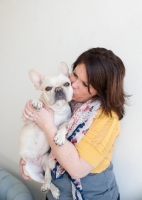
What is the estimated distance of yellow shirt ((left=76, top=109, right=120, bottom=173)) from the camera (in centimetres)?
84

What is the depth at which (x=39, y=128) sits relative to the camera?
1093 millimetres

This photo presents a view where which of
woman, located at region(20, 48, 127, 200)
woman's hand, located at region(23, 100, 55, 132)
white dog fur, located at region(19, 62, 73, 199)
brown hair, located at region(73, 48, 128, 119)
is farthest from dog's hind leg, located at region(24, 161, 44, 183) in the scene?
brown hair, located at region(73, 48, 128, 119)

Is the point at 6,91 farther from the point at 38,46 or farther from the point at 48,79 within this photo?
the point at 48,79

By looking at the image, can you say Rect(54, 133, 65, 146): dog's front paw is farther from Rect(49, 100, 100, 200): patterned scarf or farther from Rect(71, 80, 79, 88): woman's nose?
Rect(71, 80, 79, 88): woman's nose

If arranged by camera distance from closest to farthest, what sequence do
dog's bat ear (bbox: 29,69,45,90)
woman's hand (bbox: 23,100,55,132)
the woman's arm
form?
1. the woman's arm
2. woman's hand (bbox: 23,100,55,132)
3. dog's bat ear (bbox: 29,69,45,90)

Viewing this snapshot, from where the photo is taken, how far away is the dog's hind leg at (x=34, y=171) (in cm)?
111

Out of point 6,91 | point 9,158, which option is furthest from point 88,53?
point 9,158

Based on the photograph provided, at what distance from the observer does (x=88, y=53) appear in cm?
95

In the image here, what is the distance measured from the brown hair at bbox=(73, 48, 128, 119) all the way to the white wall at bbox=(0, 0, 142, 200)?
196 mm

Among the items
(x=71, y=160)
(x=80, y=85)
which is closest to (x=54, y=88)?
(x=80, y=85)

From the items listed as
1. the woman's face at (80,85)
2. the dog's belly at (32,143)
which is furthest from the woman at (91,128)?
the dog's belly at (32,143)

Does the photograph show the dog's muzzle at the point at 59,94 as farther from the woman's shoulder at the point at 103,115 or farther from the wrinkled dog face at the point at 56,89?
the woman's shoulder at the point at 103,115

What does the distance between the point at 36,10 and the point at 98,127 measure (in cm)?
102

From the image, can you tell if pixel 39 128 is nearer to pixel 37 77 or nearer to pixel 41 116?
pixel 41 116
